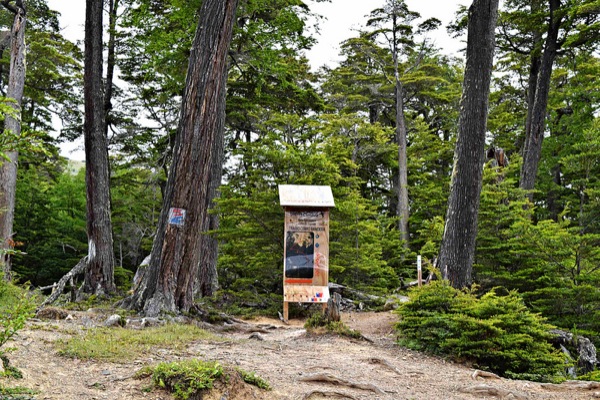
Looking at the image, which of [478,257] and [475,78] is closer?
[475,78]

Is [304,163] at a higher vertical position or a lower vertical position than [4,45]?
lower

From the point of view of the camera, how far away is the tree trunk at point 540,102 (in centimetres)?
1673

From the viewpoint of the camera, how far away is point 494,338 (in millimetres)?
6617

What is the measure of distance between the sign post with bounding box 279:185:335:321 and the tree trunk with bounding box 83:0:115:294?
14.6 feet

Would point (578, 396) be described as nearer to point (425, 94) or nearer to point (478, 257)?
point (478, 257)

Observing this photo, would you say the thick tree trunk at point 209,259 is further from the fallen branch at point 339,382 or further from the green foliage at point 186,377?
the green foliage at point 186,377

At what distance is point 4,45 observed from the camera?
17969mm

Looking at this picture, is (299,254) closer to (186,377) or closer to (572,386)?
(572,386)

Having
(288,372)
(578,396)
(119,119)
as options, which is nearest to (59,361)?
(288,372)

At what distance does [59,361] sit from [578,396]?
524cm

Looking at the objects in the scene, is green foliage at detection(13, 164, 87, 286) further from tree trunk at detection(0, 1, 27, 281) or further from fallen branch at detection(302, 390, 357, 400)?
fallen branch at detection(302, 390, 357, 400)

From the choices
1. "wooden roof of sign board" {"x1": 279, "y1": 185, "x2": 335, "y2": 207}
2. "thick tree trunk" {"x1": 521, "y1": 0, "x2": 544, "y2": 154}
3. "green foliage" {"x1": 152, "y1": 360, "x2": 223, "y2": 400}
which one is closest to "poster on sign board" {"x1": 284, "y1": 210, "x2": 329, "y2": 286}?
"wooden roof of sign board" {"x1": 279, "y1": 185, "x2": 335, "y2": 207}

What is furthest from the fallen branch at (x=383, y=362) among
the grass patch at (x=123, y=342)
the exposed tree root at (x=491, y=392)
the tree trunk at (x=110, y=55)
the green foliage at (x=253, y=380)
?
the tree trunk at (x=110, y=55)

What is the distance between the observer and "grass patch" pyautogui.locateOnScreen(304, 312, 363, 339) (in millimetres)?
7656
